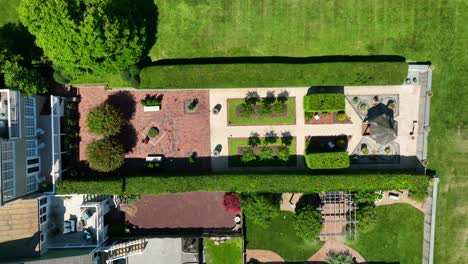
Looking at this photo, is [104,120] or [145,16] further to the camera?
[145,16]

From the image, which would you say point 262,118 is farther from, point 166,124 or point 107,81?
point 107,81

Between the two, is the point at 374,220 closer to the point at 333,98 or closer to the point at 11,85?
the point at 333,98

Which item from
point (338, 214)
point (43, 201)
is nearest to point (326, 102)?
point (338, 214)

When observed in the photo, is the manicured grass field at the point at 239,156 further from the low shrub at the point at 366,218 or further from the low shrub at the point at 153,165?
the low shrub at the point at 366,218

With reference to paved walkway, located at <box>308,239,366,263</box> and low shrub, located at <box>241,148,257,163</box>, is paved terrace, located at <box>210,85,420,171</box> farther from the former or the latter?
paved walkway, located at <box>308,239,366,263</box>

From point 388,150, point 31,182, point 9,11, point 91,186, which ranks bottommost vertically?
point 91,186

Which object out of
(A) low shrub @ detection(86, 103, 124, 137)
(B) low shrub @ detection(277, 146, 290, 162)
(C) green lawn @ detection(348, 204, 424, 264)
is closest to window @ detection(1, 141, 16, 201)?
(A) low shrub @ detection(86, 103, 124, 137)
